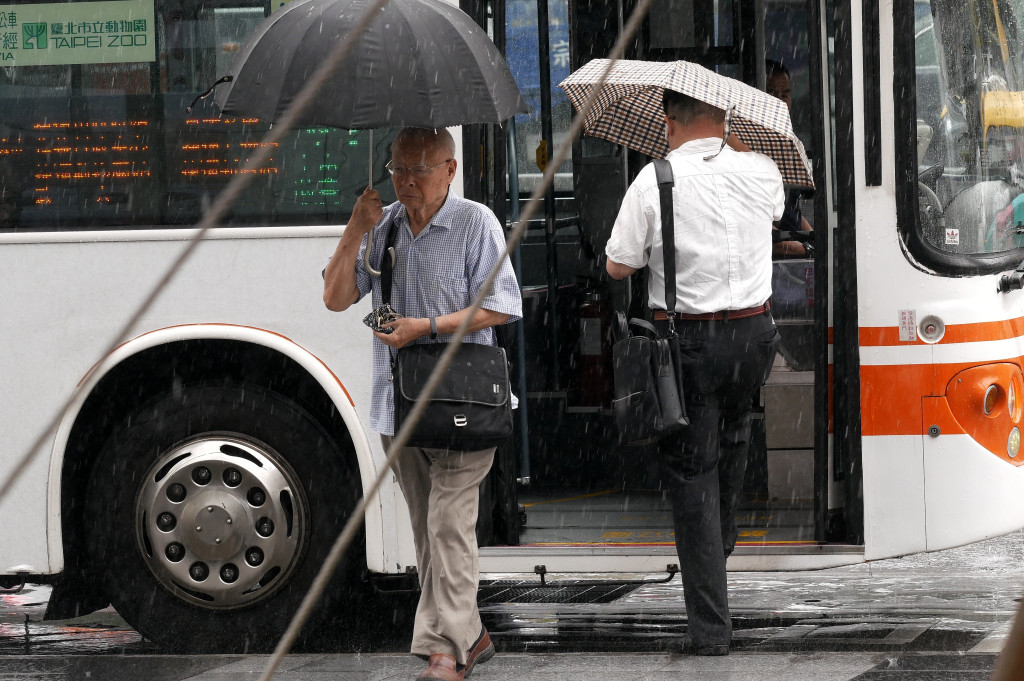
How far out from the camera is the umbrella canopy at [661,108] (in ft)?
14.0

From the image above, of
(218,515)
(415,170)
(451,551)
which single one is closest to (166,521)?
(218,515)

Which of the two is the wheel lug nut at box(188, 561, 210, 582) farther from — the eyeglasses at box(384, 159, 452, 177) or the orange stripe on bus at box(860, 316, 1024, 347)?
the orange stripe on bus at box(860, 316, 1024, 347)

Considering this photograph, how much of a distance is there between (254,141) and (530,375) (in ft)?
7.54

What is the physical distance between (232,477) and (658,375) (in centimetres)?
160

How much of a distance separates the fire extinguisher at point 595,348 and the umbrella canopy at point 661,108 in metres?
1.39

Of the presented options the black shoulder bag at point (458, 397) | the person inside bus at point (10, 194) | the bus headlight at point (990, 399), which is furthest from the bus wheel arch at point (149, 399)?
the bus headlight at point (990, 399)

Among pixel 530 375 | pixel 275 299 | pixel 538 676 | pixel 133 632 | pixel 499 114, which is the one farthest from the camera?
pixel 530 375

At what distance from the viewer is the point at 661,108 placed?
4.95 metres

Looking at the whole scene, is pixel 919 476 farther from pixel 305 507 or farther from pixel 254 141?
pixel 254 141

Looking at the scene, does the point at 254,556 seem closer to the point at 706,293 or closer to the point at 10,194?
the point at 10,194

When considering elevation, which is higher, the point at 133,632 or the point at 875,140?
the point at 875,140

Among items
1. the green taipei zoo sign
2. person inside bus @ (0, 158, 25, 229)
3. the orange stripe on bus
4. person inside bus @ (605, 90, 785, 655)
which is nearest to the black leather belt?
person inside bus @ (605, 90, 785, 655)

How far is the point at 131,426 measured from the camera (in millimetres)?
4785

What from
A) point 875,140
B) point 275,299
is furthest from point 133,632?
point 875,140
